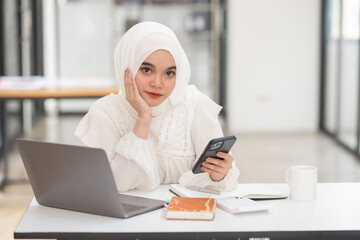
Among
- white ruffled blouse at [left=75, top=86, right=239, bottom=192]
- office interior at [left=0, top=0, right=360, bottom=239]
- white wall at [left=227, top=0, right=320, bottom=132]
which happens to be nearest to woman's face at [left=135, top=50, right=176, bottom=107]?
white ruffled blouse at [left=75, top=86, right=239, bottom=192]

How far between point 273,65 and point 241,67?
378 millimetres

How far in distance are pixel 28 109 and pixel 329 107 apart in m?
3.72

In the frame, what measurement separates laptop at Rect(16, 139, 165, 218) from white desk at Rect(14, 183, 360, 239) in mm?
29

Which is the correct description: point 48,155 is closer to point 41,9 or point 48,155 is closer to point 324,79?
point 324,79

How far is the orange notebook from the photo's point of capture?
5.54 feet

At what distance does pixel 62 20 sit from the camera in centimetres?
880

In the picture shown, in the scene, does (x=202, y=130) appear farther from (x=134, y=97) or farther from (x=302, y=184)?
(x=302, y=184)

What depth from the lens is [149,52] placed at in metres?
2.09

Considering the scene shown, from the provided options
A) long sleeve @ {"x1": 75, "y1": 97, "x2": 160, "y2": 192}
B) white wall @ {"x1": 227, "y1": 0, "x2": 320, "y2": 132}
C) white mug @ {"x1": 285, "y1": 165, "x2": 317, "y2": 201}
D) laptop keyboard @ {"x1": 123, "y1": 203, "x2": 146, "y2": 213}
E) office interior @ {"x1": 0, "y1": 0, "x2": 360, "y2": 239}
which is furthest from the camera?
white wall @ {"x1": 227, "y1": 0, "x2": 320, "y2": 132}

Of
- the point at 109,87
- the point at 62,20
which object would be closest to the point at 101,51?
the point at 62,20

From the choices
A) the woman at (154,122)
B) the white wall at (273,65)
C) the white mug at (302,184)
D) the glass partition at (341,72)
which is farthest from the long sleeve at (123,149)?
the white wall at (273,65)

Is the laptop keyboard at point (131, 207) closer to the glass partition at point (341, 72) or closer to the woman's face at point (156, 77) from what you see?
the woman's face at point (156, 77)

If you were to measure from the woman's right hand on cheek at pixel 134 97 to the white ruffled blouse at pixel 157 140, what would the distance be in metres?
0.08

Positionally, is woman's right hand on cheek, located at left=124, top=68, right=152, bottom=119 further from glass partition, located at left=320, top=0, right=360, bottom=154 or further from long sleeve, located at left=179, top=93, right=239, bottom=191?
glass partition, located at left=320, top=0, right=360, bottom=154
